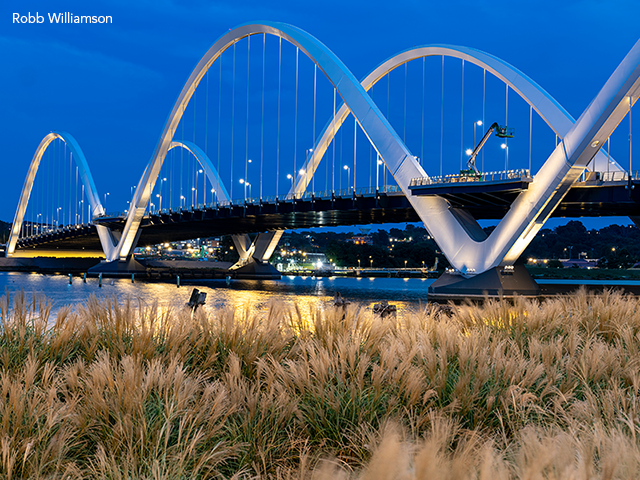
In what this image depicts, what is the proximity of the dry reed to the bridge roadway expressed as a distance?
34.4 meters

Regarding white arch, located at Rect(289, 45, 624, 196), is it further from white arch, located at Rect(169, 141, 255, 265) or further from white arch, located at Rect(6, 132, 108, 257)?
white arch, located at Rect(6, 132, 108, 257)

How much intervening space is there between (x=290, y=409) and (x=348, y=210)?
46483 millimetres

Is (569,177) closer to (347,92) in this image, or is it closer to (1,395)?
(347,92)

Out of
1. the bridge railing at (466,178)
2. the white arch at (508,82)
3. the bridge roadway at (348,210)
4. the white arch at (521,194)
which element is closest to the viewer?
the white arch at (521,194)

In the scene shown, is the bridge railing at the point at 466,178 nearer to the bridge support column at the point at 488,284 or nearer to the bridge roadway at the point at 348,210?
the bridge roadway at the point at 348,210

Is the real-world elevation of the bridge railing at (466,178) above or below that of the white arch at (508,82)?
below

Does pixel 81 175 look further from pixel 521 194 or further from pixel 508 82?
pixel 521 194

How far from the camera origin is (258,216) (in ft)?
200

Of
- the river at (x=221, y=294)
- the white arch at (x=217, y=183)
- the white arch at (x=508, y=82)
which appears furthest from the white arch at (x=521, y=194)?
the white arch at (x=217, y=183)

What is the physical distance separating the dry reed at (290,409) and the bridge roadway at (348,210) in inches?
1355

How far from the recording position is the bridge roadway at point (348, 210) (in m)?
39.2

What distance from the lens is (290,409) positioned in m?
4.12

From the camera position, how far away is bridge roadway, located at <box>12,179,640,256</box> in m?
39.2

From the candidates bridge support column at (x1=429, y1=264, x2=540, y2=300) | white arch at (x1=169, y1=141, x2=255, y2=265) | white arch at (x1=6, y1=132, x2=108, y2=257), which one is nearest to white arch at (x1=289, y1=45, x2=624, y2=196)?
bridge support column at (x1=429, y1=264, x2=540, y2=300)
